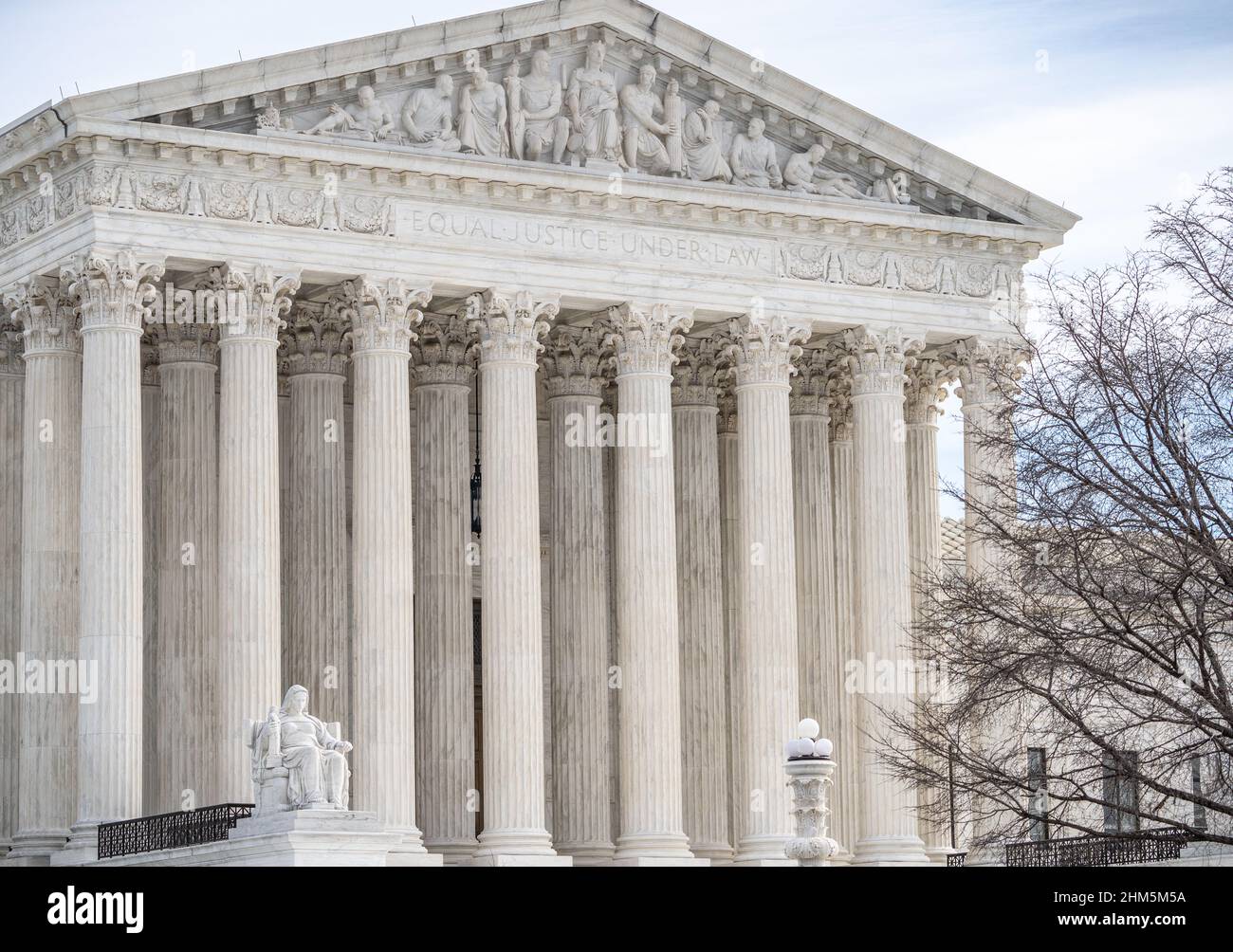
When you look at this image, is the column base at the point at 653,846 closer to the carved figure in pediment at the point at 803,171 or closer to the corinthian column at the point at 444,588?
the corinthian column at the point at 444,588

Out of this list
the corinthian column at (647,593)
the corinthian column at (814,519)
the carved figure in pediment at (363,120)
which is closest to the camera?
the carved figure in pediment at (363,120)

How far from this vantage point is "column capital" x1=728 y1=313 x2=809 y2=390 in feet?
186

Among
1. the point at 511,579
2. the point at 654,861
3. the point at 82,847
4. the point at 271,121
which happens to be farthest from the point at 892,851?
the point at 271,121

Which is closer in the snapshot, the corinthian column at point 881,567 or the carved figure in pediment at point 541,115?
the carved figure in pediment at point 541,115

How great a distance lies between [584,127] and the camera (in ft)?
181

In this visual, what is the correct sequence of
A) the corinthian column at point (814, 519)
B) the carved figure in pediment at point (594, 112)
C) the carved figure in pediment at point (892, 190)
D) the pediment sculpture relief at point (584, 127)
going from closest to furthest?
the pediment sculpture relief at point (584, 127)
the carved figure in pediment at point (594, 112)
the carved figure in pediment at point (892, 190)
the corinthian column at point (814, 519)

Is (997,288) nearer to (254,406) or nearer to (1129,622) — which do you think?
(254,406)

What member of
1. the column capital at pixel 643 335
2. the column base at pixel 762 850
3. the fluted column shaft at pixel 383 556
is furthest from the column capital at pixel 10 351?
the column base at pixel 762 850

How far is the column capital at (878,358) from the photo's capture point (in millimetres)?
57906

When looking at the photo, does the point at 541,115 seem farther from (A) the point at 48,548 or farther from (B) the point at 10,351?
(A) the point at 48,548

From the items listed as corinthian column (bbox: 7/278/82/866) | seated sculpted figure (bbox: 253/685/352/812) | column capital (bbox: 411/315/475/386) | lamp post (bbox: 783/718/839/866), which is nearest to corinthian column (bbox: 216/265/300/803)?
corinthian column (bbox: 7/278/82/866)

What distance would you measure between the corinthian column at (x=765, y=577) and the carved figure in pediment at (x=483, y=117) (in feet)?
23.8
